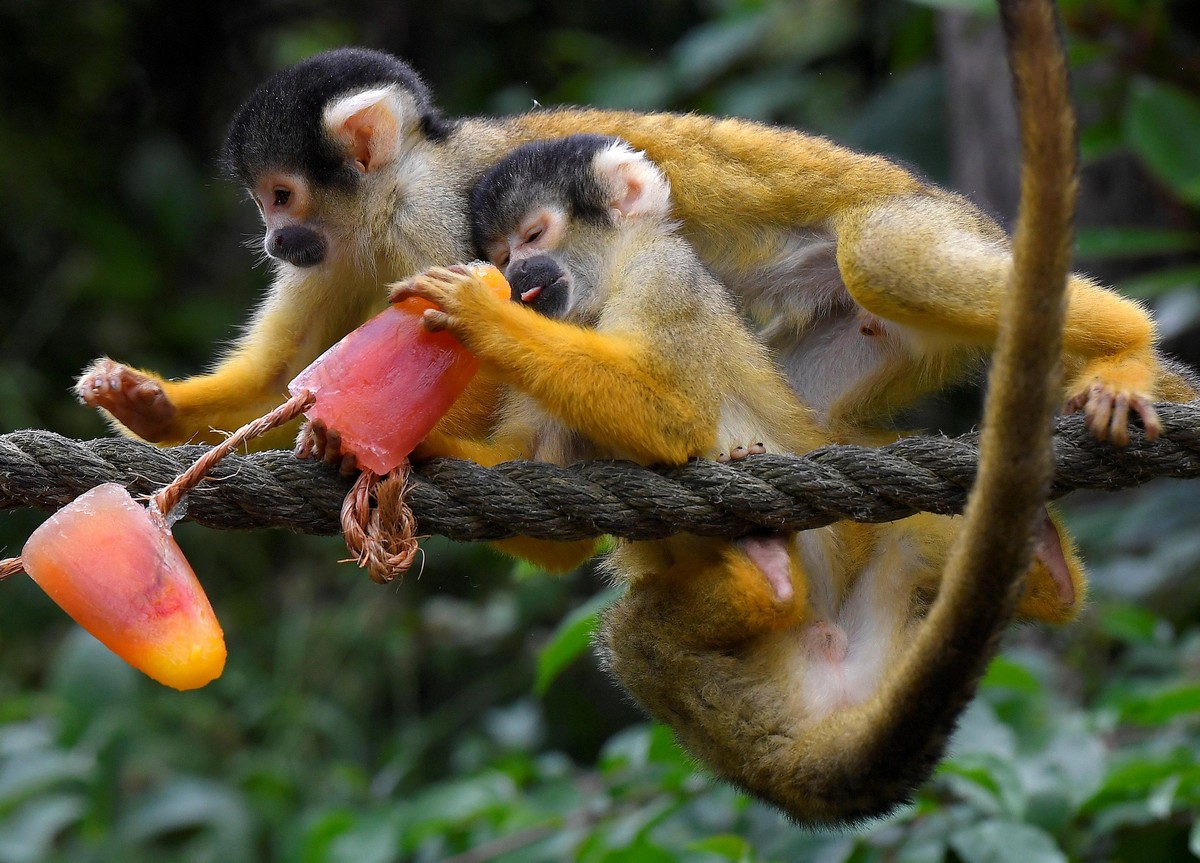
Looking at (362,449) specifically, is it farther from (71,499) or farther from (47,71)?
(47,71)

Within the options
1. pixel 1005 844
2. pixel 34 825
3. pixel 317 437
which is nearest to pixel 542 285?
pixel 317 437

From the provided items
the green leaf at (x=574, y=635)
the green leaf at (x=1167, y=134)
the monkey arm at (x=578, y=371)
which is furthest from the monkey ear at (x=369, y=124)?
the green leaf at (x=1167, y=134)

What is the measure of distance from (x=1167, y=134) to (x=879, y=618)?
9.27ft

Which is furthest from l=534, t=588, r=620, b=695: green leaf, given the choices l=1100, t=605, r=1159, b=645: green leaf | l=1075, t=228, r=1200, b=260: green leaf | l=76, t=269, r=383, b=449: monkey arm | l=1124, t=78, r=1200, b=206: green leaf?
l=1124, t=78, r=1200, b=206: green leaf

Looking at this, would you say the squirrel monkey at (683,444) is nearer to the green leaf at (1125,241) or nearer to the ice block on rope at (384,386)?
the ice block on rope at (384,386)

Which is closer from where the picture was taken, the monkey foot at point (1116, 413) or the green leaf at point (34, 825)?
the monkey foot at point (1116, 413)

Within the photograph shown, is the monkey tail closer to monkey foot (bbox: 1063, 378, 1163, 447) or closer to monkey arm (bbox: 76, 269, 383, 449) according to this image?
monkey foot (bbox: 1063, 378, 1163, 447)

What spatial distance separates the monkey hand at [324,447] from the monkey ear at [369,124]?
0.99 meters

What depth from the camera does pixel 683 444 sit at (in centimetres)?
255

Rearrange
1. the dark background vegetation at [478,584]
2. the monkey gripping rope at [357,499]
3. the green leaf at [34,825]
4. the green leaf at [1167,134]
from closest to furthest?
the monkey gripping rope at [357,499]
the dark background vegetation at [478,584]
the green leaf at [34,825]
the green leaf at [1167,134]

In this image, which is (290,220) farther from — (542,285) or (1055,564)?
(1055,564)

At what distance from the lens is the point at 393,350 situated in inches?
92.1

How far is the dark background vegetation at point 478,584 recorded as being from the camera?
3105 millimetres

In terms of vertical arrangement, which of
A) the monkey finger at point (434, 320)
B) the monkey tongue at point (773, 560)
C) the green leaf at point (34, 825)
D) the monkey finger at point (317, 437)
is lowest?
the green leaf at point (34, 825)
